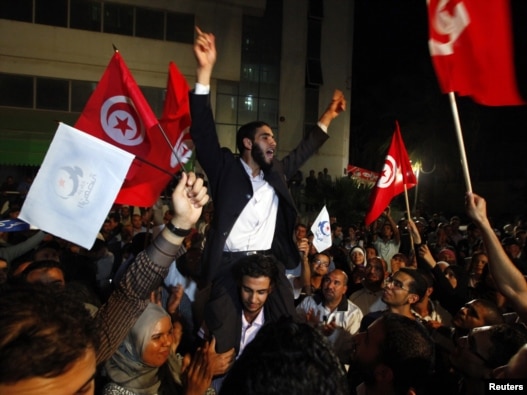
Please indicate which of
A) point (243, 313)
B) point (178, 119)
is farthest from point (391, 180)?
point (243, 313)

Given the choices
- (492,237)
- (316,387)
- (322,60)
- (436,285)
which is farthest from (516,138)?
(316,387)

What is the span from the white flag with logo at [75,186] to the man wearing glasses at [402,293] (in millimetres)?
2489

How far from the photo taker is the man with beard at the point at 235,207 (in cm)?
327

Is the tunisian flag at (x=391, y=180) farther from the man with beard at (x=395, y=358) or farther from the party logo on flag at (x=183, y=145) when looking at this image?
the man with beard at (x=395, y=358)

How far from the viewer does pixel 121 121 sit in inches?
157

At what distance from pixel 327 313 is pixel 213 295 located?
1506mm

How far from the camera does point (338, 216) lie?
16.0 metres

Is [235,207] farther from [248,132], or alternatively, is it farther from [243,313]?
[243,313]

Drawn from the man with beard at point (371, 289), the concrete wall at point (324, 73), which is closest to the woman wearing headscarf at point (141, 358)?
the man with beard at point (371, 289)

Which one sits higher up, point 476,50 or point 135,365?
point 476,50

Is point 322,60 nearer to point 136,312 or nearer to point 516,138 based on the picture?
point 516,138

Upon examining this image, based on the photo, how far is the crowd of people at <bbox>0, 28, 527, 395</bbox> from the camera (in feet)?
4.05

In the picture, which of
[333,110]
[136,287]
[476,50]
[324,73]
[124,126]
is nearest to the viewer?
[136,287]

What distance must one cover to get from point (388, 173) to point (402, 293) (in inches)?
105
